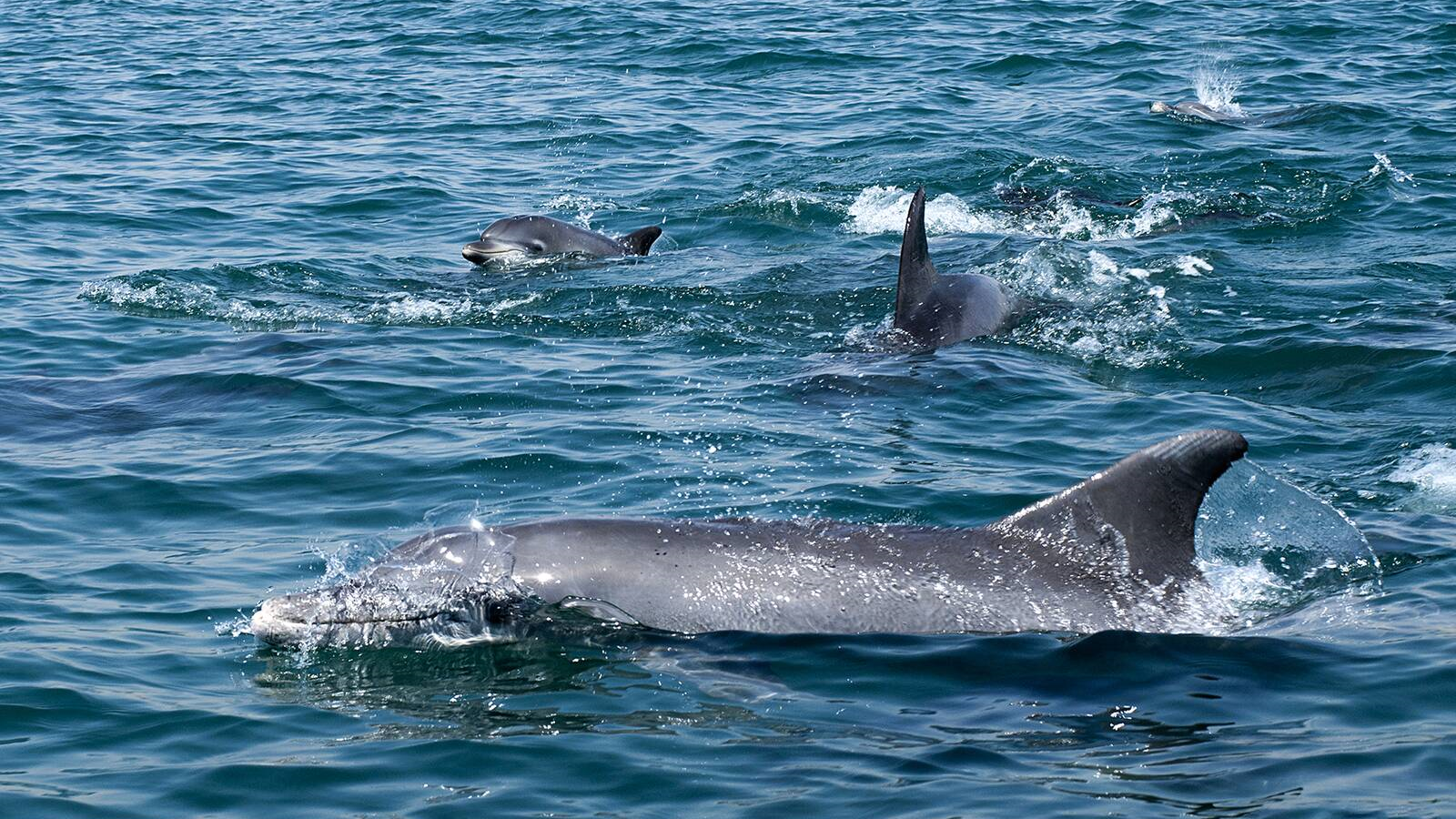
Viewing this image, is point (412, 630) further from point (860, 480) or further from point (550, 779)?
point (860, 480)

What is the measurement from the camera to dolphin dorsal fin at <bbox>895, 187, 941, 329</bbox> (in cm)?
1508

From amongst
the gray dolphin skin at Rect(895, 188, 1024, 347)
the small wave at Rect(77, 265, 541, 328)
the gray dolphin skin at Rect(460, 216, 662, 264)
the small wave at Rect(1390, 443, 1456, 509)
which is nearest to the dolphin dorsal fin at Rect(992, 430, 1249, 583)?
the small wave at Rect(1390, 443, 1456, 509)

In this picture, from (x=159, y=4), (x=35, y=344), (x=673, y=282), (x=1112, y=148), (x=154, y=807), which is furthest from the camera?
(x=159, y=4)

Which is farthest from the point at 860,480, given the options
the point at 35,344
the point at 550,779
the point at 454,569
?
the point at 35,344

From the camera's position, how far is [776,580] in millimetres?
8781

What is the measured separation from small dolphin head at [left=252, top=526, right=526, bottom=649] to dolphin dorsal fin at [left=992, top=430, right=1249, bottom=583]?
2.70m

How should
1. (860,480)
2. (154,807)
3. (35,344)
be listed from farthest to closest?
(35,344), (860,480), (154,807)

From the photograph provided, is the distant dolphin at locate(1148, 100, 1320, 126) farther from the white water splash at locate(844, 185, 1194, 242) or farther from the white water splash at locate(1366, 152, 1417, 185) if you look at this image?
the white water splash at locate(844, 185, 1194, 242)

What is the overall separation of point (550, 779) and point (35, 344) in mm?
10333

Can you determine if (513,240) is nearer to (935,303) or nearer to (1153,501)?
(935,303)

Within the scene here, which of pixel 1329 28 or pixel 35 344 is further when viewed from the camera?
pixel 1329 28

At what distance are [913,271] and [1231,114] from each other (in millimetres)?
12021

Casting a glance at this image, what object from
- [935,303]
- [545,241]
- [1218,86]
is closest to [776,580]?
[935,303]

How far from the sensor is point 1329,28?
31.2 meters
